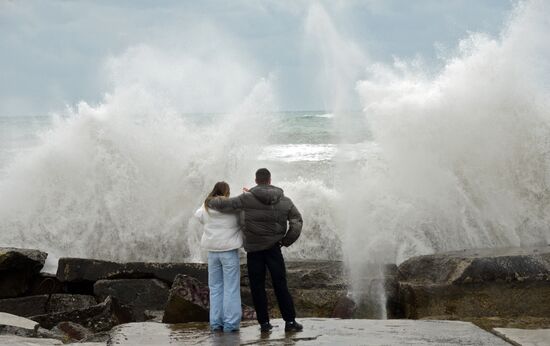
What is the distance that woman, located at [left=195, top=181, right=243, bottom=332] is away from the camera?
730 centimetres

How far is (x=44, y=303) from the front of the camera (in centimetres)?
1034

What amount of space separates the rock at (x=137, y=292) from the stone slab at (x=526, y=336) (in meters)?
4.61

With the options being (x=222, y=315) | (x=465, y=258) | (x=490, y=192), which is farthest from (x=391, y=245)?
(x=222, y=315)

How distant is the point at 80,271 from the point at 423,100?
7121 millimetres

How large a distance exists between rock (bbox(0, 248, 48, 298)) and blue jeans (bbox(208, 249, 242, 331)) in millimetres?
3816

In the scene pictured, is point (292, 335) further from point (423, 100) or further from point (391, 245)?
point (423, 100)

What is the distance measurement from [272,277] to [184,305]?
119cm

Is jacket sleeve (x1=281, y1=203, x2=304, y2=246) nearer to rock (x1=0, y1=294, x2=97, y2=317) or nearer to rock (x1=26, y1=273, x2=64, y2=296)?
rock (x1=0, y1=294, x2=97, y2=317)

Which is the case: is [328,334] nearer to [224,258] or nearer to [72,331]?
[224,258]

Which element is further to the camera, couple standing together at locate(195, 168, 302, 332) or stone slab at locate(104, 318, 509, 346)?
couple standing together at locate(195, 168, 302, 332)

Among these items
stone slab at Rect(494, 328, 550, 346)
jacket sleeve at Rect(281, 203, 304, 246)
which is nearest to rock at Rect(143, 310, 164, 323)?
jacket sleeve at Rect(281, 203, 304, 246)

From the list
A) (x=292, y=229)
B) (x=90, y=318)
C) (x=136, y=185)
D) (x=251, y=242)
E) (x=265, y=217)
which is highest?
(x=136, y=185)

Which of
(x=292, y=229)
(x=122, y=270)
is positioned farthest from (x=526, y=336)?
(x=122, y=270)

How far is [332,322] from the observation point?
7586 millimetres
